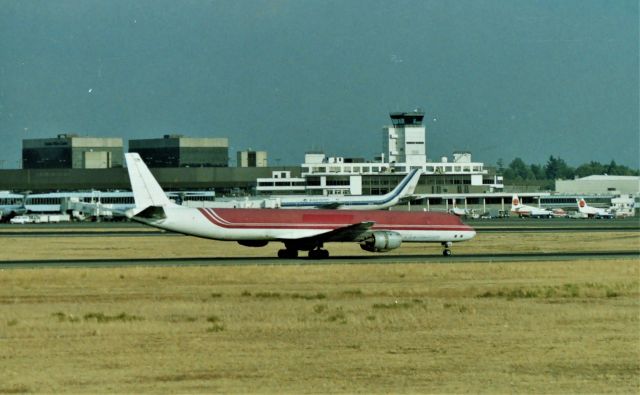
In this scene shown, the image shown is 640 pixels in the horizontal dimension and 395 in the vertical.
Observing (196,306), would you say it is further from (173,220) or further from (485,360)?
(173,220)

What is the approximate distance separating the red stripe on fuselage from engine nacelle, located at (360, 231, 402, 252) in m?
1.81

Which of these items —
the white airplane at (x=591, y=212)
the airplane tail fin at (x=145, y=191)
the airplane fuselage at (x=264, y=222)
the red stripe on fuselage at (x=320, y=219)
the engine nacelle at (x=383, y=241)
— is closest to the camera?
the airplane fuselage at (x=264, y=222)

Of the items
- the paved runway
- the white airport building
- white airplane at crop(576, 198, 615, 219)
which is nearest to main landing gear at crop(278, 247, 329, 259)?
the paved runway

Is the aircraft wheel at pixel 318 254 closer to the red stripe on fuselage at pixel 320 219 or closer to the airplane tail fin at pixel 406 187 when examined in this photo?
the red stripe on fuselage at pixel 320 219

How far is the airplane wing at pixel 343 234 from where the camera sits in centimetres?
5445

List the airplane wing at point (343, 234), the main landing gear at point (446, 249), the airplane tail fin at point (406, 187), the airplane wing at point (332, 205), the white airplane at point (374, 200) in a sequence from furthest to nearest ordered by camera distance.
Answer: the airplane tail fin at point (406, 187) → the white airplane at point (374, 200) → the airplane wing at point (332, 205) → the main landing gear at point (446, 249) → the airplane wing at point (343, 234)

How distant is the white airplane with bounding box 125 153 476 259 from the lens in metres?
53.7

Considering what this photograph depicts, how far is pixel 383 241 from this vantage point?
5481cm

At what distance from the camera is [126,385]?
66.5ft

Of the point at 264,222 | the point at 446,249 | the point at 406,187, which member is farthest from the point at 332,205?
the point at 264,222

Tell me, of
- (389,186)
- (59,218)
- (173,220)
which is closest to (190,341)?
(173,220)

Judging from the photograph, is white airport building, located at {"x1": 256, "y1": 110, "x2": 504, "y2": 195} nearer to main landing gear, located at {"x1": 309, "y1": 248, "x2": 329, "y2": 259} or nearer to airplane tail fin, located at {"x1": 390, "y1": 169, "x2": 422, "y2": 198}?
airplane tail fin, located at {"x1": 390, "y1": 169, "x2": 422, "y2": 198}

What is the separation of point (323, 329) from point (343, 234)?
26.8 m

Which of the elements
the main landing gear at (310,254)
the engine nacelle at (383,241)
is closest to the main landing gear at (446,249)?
the engine nacelle at (383,241)
